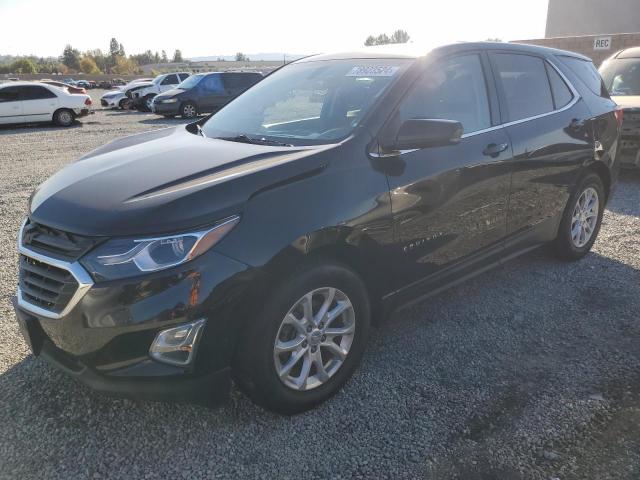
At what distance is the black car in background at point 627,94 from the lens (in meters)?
7.16

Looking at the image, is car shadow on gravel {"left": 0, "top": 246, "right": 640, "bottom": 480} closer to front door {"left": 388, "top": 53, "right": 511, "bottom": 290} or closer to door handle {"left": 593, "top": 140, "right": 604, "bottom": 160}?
front door {"left": 388, "top": 53, "right": 511, "bottom": 290}

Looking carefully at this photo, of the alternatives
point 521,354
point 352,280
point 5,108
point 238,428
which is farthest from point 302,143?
point 5,108

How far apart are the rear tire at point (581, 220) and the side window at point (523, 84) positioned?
856 millimetres

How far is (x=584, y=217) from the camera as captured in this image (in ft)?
15.4

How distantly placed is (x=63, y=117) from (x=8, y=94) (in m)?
1.71

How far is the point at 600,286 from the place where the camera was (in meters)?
4.26

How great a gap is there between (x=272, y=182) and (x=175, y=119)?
1815 cm

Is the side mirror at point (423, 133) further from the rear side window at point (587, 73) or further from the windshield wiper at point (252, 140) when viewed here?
the rear side window at point (587, 73)

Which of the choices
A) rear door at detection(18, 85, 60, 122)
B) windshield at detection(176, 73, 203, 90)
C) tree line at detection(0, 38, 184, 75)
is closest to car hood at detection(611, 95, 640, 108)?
windshield at detection(176, 73, 203, 90)

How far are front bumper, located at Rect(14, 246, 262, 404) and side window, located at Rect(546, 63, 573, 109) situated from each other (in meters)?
3.16

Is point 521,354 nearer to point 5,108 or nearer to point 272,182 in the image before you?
point 272,182

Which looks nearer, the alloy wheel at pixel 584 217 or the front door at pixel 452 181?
the front door at pixel 452 181

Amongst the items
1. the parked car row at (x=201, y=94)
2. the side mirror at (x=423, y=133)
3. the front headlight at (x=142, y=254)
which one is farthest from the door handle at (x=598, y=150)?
the parked car row at (x=201, y=94)

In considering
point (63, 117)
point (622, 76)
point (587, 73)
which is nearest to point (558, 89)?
point (587, 73)
